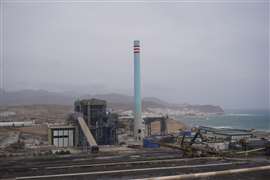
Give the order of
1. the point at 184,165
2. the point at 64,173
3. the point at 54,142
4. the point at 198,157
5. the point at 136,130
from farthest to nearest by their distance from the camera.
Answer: the point at 136,130, the point at 54,142, the point at 198,157, the point at 184,165, the point at 64,173

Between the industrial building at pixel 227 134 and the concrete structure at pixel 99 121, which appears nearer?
the industrial building at pixel 227 134

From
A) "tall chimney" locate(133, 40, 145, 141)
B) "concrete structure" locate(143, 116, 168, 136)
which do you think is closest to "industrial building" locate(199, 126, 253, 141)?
"tall chimney" locate(133, 40, 145, 141)

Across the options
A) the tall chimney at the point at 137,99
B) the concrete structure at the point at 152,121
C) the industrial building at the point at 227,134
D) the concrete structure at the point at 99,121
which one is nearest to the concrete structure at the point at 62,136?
the concrete structure at the point at 99,121

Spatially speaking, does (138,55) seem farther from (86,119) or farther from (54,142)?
(54,142)

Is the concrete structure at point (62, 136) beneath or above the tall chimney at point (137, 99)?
beneath

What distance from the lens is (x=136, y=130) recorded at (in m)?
49.8

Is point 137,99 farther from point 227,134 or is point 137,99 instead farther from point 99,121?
point 227,134

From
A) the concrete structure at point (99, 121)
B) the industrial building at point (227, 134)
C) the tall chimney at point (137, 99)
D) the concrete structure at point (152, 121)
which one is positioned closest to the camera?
the industrial building at point (227, 134)

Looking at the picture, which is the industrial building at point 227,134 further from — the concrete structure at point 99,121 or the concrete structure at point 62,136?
the concrete structure at point 62,136

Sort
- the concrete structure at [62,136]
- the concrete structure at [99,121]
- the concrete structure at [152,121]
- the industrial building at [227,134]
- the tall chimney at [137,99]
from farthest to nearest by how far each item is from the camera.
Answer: the concrete structure at [152,121], the tall chimney at [137,99], the concrete structure at [99,121], the concrete structure at [62,136], the industrial building at [227,134]

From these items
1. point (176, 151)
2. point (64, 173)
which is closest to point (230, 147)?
point (176, 151)

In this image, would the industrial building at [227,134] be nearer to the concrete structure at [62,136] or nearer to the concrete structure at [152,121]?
the concrete structure at [152,121]

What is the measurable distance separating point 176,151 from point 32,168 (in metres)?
16.5

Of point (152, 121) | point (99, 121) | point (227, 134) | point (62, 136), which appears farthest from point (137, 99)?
point (227, 134)
